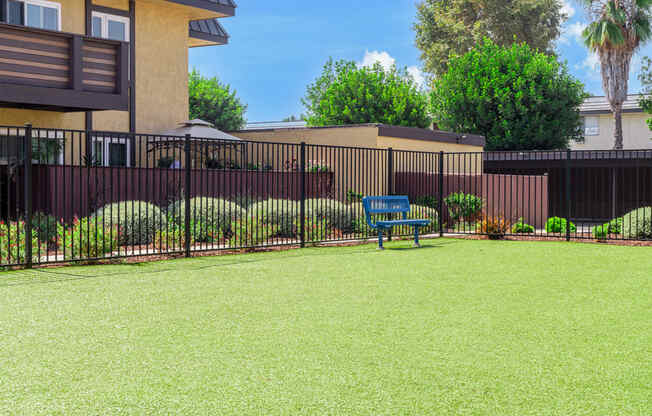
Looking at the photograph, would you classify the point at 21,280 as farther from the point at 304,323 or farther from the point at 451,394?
the point at 451,394

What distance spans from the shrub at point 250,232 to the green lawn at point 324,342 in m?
3.23

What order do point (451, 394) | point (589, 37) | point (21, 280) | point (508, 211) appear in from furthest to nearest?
1. point (589, 37)
2. point (508, 211)
3. point (21, 280)
4. point (451, 394)

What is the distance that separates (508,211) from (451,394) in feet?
71.7

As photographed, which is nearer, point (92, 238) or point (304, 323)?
point (304, 323)

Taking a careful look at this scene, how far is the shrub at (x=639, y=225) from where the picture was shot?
56.1ft

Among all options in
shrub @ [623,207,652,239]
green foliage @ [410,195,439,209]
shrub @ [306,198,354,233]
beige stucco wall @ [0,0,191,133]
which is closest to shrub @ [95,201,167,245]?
shrub @ [306,198,354,233]

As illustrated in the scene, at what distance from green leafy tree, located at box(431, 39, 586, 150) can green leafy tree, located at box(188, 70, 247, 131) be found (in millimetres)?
19820

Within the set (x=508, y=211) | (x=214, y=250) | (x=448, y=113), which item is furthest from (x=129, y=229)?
(x=448, y=113)

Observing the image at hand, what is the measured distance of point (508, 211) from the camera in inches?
1016

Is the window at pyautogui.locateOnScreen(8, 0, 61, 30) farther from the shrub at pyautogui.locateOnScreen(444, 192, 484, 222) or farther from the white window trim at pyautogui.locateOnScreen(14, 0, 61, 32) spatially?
the shrub at pyautogui.locateOnScreen(444, 192, 484, 222)

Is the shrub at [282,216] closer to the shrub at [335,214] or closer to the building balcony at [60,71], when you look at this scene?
the shrub at [335,214]

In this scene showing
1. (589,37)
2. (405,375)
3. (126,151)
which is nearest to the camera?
(405,375)

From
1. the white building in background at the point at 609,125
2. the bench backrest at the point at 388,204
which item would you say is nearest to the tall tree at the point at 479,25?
the white building in background at the point at 609,125

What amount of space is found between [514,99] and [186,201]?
98.7ft
